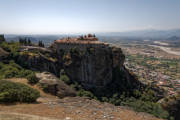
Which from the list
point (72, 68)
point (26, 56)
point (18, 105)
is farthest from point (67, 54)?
point (18, 105)

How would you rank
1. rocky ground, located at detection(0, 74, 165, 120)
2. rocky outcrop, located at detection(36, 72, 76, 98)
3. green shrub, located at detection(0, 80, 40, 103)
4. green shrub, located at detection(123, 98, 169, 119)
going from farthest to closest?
green shrub, located at detection(123, 98, 169, 119), rocky outcrop, located at detection(36, 72, 76, 98), green shrub, located at detection(0, 80, 40, 103), rocky ground, located at detection(0, 74, 165, 120)

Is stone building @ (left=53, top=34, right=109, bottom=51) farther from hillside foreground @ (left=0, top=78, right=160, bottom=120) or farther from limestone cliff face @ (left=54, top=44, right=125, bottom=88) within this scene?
hillside foreground @ (left=0, top=78, right=160, bottom=120)

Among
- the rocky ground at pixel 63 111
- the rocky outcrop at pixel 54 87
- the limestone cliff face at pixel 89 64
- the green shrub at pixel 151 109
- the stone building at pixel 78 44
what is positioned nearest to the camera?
the rocky ground at pixel 63 111

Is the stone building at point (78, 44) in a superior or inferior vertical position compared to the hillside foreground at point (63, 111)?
superior

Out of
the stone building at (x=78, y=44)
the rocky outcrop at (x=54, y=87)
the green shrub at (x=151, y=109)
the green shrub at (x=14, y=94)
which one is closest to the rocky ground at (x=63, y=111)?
the green shrub at (x=14, y=94)

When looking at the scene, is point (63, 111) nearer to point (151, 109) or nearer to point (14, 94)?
point (14, 94)

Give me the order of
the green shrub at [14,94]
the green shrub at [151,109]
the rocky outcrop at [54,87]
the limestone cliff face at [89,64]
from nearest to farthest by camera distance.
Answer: the green shrub at [14,94], the rocky outcrop at [54,87], the green shrub at [151,109], the limestone cliff face at [89,64]

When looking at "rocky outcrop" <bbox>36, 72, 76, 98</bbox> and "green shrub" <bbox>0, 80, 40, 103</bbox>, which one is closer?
"green shrub" <bbox>0, 80, 40, 103</bbox>

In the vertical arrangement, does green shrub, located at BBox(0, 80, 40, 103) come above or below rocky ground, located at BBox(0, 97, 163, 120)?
above

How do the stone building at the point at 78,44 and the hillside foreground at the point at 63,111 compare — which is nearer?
the hillside foreground at the point at 63,111

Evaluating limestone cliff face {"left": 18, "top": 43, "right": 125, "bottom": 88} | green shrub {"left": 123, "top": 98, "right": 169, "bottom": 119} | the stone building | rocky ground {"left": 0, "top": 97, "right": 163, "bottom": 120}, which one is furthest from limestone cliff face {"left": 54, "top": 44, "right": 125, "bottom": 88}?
rocky ground {"left": 0, "top": 97, "right": 163, "bottom": 120}

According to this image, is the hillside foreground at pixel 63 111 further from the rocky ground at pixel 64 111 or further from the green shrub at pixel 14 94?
the green shrub at pixel 14 94

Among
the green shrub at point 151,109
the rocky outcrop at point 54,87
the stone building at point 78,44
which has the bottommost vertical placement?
the green shrub at point 151,109

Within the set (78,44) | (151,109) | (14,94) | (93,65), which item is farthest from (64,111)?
(78,44)
